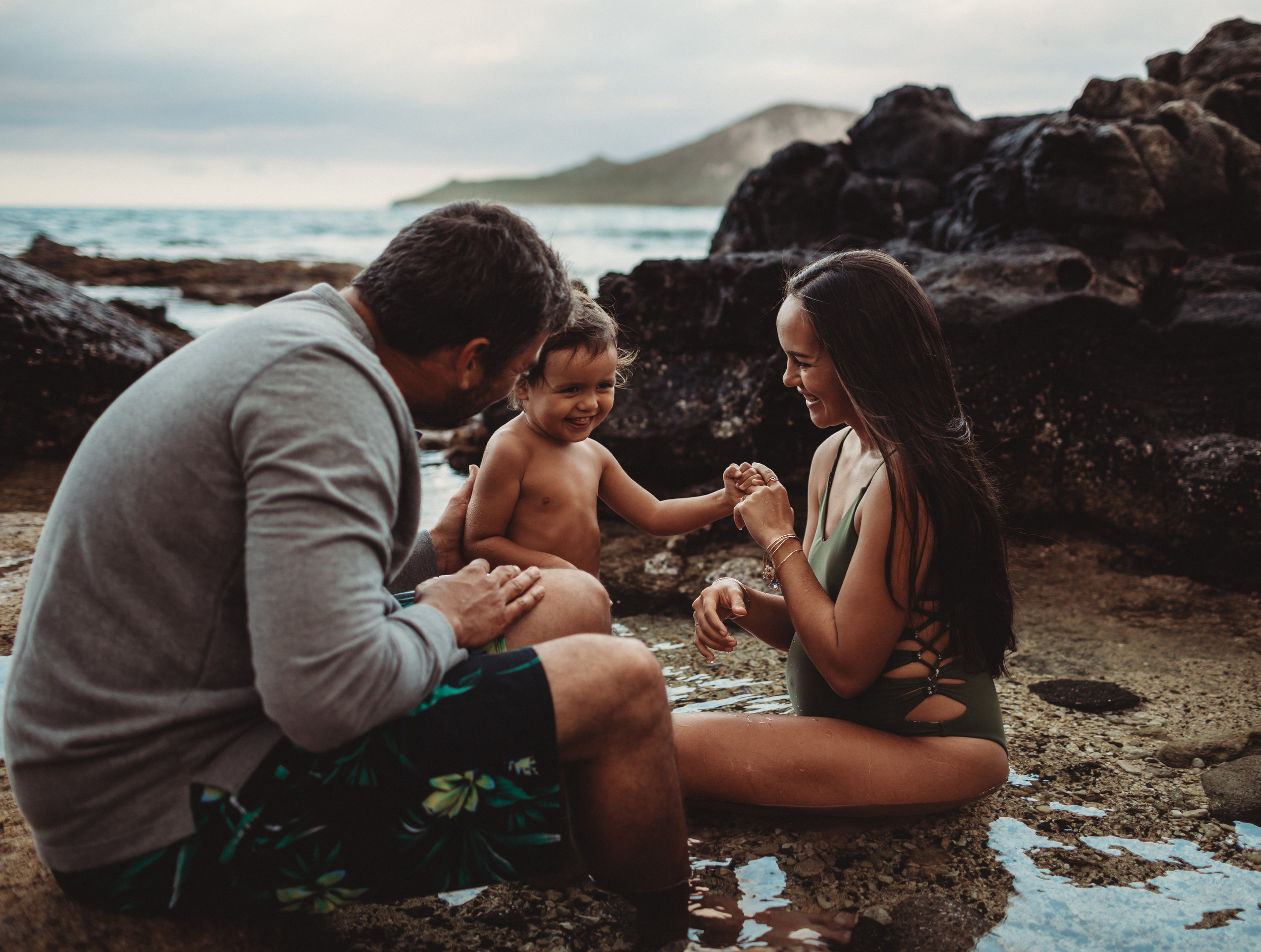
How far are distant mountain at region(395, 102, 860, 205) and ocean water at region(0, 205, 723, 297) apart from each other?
16783mm

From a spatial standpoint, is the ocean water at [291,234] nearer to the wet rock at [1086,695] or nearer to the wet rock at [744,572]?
the wet rock at [744,572]

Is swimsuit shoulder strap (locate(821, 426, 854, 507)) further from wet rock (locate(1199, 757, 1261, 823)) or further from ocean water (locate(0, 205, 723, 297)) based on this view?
ocean water (locate(0, 205, 723, 297))

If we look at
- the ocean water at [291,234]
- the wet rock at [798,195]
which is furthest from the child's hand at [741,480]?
the ocean water at [291,234]

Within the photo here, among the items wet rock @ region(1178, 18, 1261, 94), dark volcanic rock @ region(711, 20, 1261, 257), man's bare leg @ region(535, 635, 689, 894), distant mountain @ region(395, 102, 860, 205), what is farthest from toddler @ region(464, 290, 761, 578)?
distant mountain @ region(395, 102, 860, 205)

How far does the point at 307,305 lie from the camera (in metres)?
1.76

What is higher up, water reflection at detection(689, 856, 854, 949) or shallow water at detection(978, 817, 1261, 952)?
water reflection at detection(689, 856, 854, 949)

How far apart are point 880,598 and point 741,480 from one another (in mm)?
761

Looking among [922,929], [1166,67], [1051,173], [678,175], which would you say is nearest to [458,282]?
[922,929]

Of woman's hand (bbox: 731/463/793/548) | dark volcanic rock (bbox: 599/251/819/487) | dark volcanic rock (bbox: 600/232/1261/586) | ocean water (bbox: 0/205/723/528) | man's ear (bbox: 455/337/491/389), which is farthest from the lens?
ocean water (bbox: 0/205/723/528)

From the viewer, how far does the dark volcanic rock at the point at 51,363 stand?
6.16 m

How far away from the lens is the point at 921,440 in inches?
90.9

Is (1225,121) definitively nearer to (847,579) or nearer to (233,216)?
(847,579)

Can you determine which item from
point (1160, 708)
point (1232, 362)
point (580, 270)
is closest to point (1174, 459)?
point (1232, 362)

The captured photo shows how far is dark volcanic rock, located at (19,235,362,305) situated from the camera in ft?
60.1
